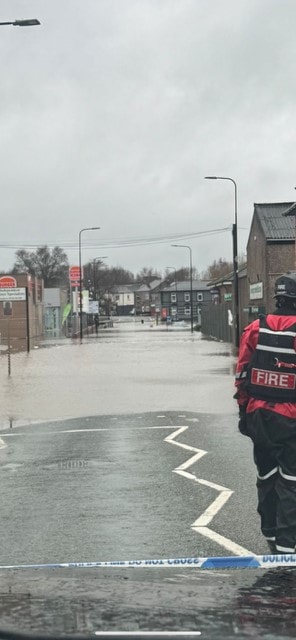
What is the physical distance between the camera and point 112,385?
799 inches

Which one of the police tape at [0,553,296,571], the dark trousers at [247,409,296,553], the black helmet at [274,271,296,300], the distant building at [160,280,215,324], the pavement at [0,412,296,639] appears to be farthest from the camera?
the distant building at [160,280,215,324]

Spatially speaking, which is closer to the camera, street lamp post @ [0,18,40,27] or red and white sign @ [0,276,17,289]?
street lamp post @ [0,18,40,27]

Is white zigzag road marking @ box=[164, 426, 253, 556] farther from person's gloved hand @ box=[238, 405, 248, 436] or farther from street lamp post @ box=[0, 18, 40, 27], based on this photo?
street lamp post @ box=[0, 18, 40, 27]

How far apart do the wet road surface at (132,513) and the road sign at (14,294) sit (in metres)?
35.0

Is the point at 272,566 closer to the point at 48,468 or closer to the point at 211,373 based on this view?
the point at 48,468

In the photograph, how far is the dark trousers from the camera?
4.28m

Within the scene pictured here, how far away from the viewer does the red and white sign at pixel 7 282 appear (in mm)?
54906

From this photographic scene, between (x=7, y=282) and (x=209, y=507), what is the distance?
50100 millimetres

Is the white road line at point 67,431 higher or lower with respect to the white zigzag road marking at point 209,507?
lower

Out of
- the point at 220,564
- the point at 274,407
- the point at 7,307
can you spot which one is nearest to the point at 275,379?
the point at 274,407

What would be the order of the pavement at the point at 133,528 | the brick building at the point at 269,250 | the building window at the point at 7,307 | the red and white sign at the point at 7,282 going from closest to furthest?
the pavement at the point at 133,528
the brick building at the point at 269,250
the building window at the point at 7,307
the red and white sign at the point at 7,282

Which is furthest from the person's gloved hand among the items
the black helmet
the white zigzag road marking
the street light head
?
the street light head

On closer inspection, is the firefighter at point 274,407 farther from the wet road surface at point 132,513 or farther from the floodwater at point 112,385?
the floodwater at point 112,385

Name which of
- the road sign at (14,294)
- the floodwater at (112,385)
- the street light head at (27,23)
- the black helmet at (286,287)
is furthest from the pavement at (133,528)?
the road sign at (14,294)
